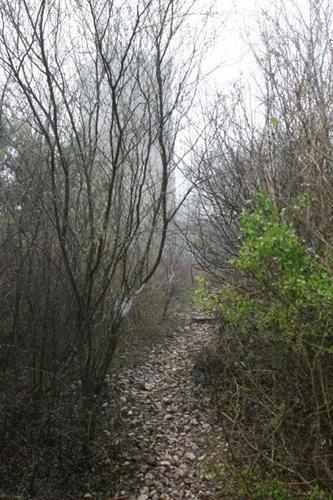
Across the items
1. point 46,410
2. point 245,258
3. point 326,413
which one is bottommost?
point 46,410

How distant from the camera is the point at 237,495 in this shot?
8.46ft

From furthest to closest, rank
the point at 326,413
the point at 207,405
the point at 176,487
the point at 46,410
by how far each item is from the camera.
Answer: the point at 207,405 < the point at 46,410 < the point at 176,487 < the point at 326,413

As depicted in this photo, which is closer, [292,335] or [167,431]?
[292,335]

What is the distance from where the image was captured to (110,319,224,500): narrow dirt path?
3434mm

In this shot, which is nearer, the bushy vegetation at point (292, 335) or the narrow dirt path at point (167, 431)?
the bushy vegetation at point (292, 335)

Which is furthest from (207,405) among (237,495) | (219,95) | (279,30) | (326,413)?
(279,30)

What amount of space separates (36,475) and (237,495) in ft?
6.30

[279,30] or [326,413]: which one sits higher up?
[279,30]

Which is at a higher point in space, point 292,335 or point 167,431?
point 292,335

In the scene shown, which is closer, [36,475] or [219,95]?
[36,475]

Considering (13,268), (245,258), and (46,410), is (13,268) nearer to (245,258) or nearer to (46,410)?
(46,410)

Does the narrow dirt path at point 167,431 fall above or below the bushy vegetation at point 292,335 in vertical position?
below

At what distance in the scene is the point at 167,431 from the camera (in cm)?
427

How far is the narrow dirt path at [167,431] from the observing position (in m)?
3.43
